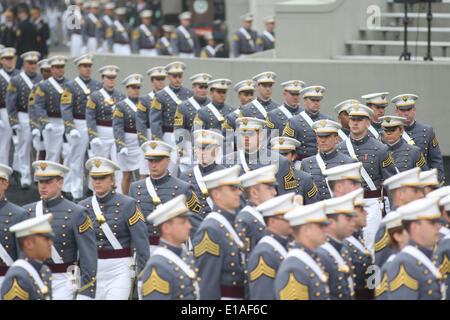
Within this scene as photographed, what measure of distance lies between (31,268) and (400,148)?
17.6ft

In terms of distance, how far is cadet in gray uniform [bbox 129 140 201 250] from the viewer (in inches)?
372

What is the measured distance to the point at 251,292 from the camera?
22.9 ft

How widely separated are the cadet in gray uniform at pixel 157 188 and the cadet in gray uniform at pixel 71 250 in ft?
3.73

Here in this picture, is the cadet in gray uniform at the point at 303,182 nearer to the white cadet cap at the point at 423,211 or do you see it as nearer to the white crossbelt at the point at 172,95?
the white cadet cap at the point at 423,211

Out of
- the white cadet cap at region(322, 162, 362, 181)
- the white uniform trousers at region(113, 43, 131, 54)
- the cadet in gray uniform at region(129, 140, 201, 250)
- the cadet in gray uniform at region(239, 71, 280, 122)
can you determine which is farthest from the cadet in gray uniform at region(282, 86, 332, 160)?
the white uniform trousers at region(113, 43, 131, 54)

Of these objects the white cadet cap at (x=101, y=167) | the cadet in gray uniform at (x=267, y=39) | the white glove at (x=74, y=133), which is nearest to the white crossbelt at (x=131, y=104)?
the white glove at (x=74, y=133)

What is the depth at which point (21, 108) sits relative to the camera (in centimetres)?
1581

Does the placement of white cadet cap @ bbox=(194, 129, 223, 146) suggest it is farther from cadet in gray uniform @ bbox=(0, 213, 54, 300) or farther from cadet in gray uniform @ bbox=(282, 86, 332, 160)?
cadet in gray uniform @ bbox=(0, 213, 54, 300)

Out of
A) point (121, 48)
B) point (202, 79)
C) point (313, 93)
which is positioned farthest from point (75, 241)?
point (121, 48)

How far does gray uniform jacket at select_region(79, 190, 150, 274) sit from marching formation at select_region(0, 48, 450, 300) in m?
0.01

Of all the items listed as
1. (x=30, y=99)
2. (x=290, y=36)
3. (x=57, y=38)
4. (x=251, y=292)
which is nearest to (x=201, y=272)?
(x=251, y=292)

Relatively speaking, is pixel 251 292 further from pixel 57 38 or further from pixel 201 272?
pixel 57 38
